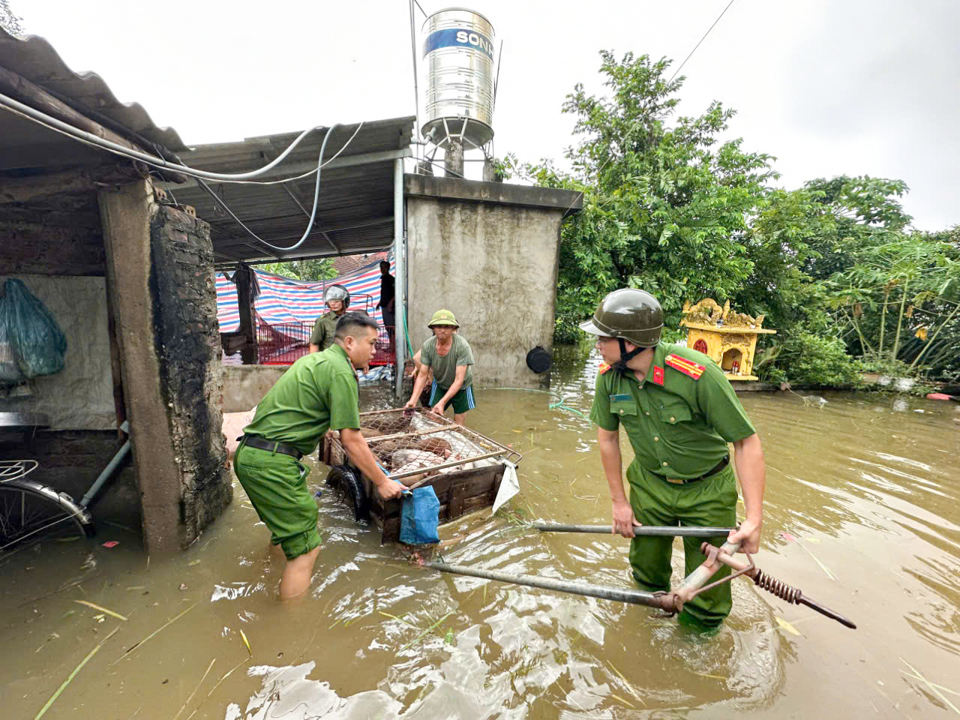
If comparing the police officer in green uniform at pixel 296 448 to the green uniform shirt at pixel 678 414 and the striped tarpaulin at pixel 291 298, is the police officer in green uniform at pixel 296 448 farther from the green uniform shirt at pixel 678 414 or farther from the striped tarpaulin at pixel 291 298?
the striped tarpaulin at pixel 291 298

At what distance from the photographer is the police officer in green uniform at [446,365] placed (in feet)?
15.6

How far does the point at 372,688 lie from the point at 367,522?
1.66 metres

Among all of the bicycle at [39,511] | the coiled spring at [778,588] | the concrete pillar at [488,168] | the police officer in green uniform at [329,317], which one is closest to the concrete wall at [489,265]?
the concrete pillar at [488,168]

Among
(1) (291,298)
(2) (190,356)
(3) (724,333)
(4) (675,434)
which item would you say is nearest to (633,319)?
(4) (675,434)

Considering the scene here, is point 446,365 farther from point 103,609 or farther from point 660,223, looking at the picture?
point 660,223

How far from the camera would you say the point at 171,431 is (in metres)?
3.07

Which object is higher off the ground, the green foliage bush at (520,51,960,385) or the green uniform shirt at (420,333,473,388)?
the green foliage bush at (520,51,960,385)

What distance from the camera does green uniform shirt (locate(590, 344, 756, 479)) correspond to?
83.3 inches

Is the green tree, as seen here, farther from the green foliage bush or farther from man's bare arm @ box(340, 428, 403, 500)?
man's bare arm @ box(340, 428, 403, 500)

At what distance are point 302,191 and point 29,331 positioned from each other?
417 centimetres

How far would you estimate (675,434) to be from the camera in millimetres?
2307

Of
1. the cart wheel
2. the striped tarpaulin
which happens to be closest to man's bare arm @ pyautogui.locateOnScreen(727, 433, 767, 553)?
the cart wheel

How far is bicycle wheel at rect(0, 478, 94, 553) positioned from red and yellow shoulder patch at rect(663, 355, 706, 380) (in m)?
4.34

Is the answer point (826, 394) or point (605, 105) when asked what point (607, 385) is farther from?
point (605, 105)
